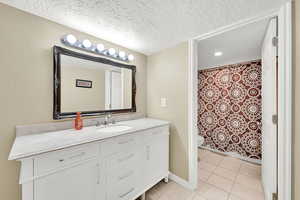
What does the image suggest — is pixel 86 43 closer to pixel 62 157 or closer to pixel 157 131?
pixel 62 157

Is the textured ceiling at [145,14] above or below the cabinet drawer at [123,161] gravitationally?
above

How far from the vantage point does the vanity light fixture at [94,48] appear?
1.33 m

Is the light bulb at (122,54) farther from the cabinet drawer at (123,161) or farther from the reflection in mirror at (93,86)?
the cabinet drawer at (123,161)

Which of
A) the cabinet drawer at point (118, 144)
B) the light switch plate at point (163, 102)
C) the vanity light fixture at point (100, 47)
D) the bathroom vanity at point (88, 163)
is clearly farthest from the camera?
the light switch plate at point (163, 102)

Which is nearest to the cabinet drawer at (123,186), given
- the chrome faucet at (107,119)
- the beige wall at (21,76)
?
the chrome faucet at (107,119)

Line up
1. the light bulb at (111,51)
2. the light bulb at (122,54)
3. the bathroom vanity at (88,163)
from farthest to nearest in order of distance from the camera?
the light bulb at (122,54), the light bulb at (111,51), the bathroom vanity at (88,163)

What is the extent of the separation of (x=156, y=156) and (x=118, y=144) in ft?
2.14

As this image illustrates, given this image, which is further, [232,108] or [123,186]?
[232,108]

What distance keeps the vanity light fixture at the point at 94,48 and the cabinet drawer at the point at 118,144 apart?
1.15 m

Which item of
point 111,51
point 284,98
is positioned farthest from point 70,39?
point 284,98

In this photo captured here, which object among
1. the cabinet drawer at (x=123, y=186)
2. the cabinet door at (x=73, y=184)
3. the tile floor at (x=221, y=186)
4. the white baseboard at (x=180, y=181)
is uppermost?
the cabinet door at (x=73, y=184)

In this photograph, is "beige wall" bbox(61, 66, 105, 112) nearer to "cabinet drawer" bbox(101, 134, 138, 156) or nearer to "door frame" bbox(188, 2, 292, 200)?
"cabinet drawer" bbox(101, 134, 138, 156)

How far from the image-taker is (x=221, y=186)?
5.47 ft

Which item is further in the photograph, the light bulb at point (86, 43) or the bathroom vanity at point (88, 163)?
the light bulb at point (86, 43)
